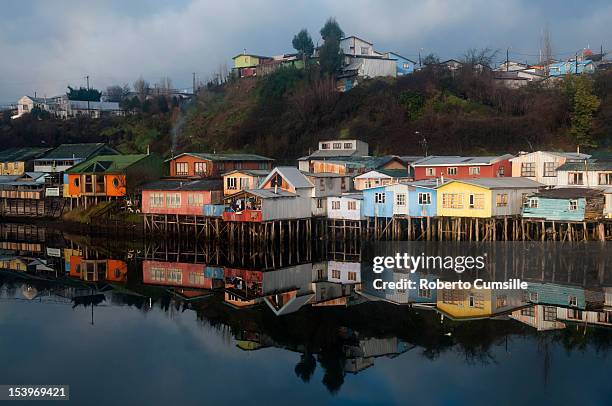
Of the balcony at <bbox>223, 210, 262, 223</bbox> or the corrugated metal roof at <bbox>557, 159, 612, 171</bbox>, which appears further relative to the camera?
the balcony at <bbox>223, 210, 262, 223</bbox>

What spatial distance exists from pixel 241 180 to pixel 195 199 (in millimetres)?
3240

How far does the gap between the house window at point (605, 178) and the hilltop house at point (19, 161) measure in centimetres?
4916

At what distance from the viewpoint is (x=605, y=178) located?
108 ft

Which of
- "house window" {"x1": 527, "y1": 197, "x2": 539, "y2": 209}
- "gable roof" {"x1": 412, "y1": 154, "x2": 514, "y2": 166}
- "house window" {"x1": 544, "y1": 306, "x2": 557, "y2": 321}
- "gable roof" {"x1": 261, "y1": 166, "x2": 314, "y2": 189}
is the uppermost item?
"gable roof" {"x1": 412, "y1": 154, "x2": 514, "y2": 166}

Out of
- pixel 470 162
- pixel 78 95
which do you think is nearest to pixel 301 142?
Answer: pixel 470 162

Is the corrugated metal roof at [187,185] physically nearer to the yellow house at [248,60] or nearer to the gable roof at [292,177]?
the gable roof at [292,177]

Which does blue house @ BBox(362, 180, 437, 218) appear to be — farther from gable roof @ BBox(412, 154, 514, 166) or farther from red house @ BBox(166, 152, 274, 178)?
red house @ BBox(166, 152, 274, 178)

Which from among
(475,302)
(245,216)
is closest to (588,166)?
(475,302)

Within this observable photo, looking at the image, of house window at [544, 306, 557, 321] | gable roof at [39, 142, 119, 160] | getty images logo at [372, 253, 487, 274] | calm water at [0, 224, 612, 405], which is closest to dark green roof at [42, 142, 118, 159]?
gable roof at [39, 142, 119, 160]

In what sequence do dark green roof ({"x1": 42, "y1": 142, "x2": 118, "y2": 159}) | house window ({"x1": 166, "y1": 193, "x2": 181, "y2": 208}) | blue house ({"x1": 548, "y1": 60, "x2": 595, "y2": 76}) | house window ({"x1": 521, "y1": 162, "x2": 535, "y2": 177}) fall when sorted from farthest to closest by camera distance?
blue house ({"x1": 548, "y1": 60, "x2": 595, "y2": 76}) < dark green roof ({"x1": 42, "y1": 142, "x2": 118, "y2": 159}) < house window ({"x1": 166, "y1": 193, "x2": 181, "y2": 208}) < house window ({"x1": 521, "y1": 162, "x2": 535, "y2": 177})

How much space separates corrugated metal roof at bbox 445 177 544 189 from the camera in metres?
31.9

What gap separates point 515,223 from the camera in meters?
33.0

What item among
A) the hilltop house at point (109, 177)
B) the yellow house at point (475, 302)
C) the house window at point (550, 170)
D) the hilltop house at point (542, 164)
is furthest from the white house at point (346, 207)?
the hilltop house at point (109, 177)

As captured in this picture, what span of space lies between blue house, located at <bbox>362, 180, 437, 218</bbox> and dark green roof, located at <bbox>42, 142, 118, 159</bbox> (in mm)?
30857
